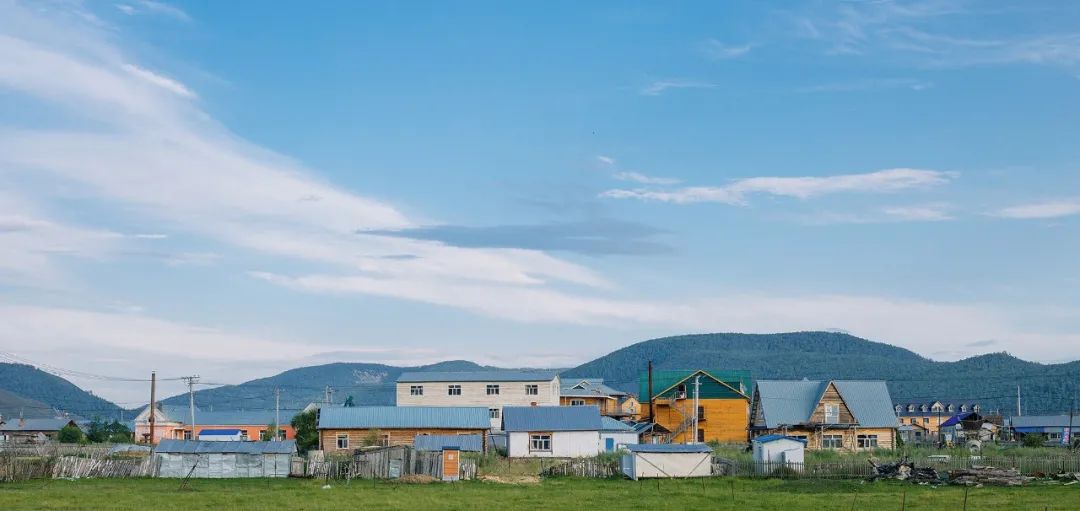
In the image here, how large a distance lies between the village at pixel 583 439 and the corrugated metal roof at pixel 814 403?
11cm

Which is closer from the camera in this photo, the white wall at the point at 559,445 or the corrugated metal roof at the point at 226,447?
the corrugated metal roof at the point at 226,447

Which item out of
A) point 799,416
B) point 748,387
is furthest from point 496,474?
point 748,387

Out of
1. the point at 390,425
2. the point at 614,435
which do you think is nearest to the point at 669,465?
the point at 614,435

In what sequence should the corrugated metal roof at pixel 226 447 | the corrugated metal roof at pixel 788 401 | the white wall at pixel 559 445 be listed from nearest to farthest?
the corrugated metal roof at pixel 226 447, the white wall at pixel 559 445, the corrugated metal roof at pixel 788 401

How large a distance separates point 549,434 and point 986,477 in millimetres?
29255

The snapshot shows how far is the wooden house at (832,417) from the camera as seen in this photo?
8756 centimetres

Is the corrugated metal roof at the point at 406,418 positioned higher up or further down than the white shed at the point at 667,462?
higher up

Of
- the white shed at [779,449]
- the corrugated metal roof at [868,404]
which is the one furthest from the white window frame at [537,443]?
the corrugated metal roof at [868,404]

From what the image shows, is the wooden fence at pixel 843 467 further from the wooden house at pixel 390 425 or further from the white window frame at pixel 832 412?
the white window frame at pixel 832 412

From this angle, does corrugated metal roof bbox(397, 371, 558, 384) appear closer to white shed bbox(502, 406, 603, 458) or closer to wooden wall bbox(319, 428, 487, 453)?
wooden wall bbox(319, 428, 487, 453)

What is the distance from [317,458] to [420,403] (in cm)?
4087

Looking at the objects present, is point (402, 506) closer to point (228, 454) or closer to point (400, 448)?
point (400, 448)

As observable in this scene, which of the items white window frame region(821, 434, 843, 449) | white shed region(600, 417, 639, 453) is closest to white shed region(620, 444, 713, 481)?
white shed region(600, 417, 639, 453)

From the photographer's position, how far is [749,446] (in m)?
80.5
